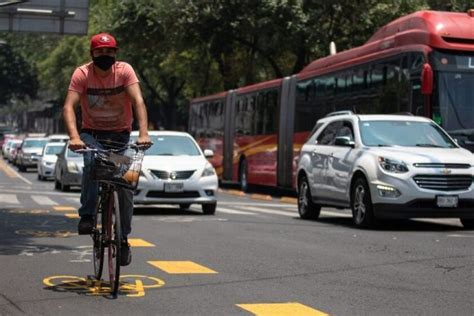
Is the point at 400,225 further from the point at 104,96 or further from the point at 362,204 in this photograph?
the point at 104,96

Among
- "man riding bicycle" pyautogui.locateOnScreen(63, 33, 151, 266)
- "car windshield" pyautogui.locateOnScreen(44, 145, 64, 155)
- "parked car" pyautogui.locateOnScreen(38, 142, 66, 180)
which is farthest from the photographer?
"car windshield" pyautogui.locateOnScreen(44, 145, 64, 155)

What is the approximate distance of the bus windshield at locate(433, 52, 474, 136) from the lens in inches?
703

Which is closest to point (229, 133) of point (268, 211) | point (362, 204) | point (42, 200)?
point (42, 200)

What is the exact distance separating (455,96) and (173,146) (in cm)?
511

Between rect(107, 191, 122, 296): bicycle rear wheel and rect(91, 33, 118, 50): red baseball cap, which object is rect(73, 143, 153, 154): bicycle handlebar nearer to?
rect(107, 191, 122, 296): bicycle rear wheel

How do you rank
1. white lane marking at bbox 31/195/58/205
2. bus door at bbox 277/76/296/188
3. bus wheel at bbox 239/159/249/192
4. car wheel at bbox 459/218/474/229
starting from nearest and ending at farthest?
car wheel at bbox 459/218/474/229 < white lane marking at bbox 31/195/58/205 < bus door at bbox 277/76/296/188 < bus wheel at bbox 239/159/249/192

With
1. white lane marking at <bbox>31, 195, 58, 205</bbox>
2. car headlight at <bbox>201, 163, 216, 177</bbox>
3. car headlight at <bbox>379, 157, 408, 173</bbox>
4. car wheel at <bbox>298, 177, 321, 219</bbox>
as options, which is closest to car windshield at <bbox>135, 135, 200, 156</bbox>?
car headlight at <bbox>201, 163, 216, 177</bbox>

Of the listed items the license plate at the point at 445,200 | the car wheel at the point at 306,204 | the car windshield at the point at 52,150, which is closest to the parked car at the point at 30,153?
the car windshield at the point at 52,150

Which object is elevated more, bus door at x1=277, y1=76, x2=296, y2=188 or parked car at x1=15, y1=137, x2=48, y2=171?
bus door at x1=277, y1=76, x2=296, y2=188

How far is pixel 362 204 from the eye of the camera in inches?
569

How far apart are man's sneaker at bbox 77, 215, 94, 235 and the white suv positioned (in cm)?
648

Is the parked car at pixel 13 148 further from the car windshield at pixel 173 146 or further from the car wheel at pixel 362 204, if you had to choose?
the car wheel at pixel 362 204

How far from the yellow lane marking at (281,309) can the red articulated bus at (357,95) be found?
11.0m

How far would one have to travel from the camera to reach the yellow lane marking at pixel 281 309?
279 inches
